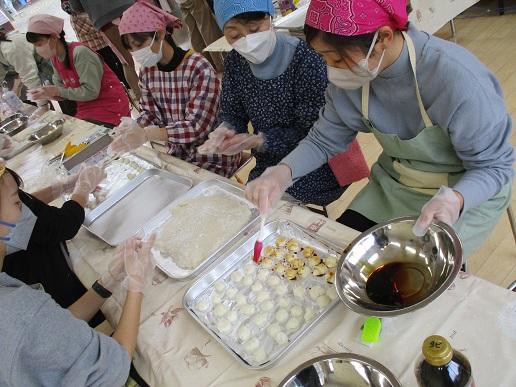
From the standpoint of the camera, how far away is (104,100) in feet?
10.1

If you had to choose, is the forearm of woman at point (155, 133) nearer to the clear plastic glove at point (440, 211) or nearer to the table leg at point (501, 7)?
the clear plastic glove at point (440, 211)

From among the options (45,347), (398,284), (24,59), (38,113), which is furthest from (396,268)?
(24,59)

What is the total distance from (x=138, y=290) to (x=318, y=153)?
779 millimetres

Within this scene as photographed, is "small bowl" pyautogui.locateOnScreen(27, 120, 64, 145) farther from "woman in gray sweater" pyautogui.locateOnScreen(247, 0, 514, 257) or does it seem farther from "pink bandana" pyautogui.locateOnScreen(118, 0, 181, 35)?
"woman in gray sweater" pyautogui.locateOnScreen(247, 0, 514, 257)

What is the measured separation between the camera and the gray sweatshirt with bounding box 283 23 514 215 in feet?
3.37

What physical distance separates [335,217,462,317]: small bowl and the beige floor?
1.12 metres

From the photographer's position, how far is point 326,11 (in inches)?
39.6

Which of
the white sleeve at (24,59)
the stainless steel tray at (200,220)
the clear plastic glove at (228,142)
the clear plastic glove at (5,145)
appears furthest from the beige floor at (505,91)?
the white sleeve at (24,59)

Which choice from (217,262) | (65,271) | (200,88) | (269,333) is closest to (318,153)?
(217,262)

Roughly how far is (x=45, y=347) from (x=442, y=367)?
2.64 feet

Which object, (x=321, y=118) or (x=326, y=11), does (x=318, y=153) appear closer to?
(x=321, y=118)

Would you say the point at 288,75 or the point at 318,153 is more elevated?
the point at 288,75

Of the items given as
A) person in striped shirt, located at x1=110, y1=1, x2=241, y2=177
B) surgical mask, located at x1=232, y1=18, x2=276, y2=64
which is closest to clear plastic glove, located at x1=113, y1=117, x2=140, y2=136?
person in striped shirt, located at x1=110, y1=1, x2=241, y2=177

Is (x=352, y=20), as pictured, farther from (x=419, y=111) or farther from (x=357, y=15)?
(x=419, y=111)
